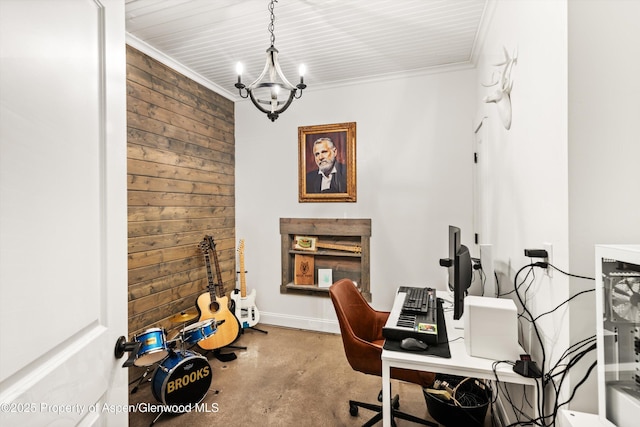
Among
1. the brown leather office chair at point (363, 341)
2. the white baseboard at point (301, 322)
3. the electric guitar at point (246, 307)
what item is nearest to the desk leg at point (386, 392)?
the brown leather office chair at point (363, 341)

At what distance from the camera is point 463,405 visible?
1890mm

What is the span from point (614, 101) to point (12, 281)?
1646mm

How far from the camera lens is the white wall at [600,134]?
3.22 ft

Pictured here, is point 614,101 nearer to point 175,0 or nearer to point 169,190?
point 175,0

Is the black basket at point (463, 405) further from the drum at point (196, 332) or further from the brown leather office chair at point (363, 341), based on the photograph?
the drum at point (196, 332)

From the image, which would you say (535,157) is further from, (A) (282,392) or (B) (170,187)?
(B) (170,187)

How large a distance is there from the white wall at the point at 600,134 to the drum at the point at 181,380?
204 centimetres

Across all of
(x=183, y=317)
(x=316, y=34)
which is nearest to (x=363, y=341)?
(x=183, y=317)

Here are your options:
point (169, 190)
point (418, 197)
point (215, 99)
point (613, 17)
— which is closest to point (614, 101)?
point (613, 17)

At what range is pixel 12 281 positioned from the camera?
525mm

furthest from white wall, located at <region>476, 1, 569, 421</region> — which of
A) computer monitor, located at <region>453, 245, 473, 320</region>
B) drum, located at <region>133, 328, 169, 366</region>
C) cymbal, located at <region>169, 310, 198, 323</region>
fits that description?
cymbal, located at <region>169, 310, 198, 323</region>

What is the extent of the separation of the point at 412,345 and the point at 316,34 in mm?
2347

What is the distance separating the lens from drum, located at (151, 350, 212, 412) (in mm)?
1914

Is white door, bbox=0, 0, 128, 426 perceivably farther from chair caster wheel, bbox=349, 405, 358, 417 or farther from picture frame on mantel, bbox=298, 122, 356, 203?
picture frame on mantel, bbox=298, 122, 356, 203
